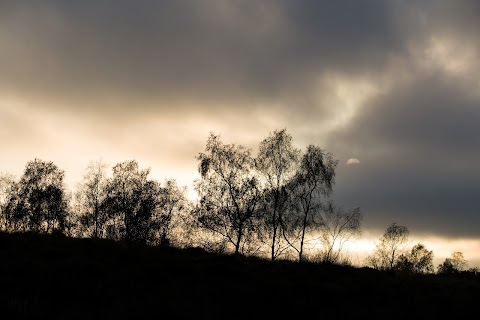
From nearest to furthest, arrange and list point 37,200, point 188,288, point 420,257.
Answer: point 188,288 < point 37,200 < point 420,257

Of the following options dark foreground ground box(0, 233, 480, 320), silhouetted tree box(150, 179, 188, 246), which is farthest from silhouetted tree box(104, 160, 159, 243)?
dark foreground ground box(0, 233, 480, 320)

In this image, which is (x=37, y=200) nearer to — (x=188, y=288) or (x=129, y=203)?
(x=129, y=203)

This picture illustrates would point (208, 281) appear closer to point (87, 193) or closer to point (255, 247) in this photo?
point (255, 247)

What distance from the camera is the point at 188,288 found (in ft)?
45.9

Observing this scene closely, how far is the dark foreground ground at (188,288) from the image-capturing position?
459 inches

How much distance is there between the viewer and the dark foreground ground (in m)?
11.7

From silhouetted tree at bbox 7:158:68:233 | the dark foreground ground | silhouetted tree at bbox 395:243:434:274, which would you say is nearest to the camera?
the dark foreground ground

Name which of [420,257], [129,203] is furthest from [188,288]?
[420,257]

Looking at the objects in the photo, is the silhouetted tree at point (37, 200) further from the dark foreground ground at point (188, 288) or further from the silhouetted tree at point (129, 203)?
the dark foreground ground at point (188, 288)

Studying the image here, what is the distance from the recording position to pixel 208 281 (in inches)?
600

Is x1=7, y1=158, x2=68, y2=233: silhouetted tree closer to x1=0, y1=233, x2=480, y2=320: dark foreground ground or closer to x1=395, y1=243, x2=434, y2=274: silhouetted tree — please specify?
x1=0, y1=233, x2=480, y2=320: dark foreground ground

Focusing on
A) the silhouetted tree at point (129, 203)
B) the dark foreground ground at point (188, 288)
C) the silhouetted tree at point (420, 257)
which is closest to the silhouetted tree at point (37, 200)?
the silhouetted tree at point (129, 203)

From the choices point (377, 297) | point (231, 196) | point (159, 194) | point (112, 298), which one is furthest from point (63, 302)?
point (159, 194)

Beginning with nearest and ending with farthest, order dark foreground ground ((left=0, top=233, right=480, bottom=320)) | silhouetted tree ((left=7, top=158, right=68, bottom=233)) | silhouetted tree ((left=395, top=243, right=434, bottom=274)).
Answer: dark foreground ground ((left=0, top=233, right=480, bottom=320)) < silhouetted tree ((left=7, top=158, right=68, bottom=233)) < silhouetted tree ((left=395, top=243, right=434, bottom=274))
